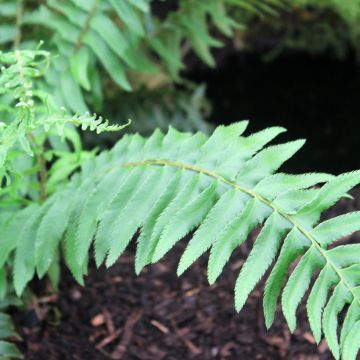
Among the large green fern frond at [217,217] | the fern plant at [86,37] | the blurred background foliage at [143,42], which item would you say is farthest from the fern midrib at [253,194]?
the fern plant at [86,37]

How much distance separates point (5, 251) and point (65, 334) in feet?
1.51

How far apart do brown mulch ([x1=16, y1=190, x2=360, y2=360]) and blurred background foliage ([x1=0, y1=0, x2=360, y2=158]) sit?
68cm

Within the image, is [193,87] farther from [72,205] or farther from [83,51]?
[72,205]

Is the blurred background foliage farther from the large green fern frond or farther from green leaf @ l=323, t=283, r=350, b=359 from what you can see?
green leaf @ l=323, t=283, r=350, b=359

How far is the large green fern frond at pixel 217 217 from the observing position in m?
Answer: 1.46

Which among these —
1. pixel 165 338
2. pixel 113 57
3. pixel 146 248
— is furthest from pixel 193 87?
pixel 146 248

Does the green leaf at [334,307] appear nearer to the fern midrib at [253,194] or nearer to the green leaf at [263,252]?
the fern midrib at [253,194]

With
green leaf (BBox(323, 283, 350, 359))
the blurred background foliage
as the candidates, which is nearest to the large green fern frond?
green leaf (BBox(323, 283, 350, 359))

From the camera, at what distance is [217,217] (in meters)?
1.55

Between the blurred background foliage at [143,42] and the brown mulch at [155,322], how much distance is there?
0.68 meters

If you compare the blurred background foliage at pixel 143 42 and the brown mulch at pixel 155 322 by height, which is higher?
the blurred background foliage at pixel 143 42

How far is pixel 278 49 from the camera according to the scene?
15.9ft

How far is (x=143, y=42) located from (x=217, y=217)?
5.47ft

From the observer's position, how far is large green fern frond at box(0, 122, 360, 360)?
1463 millimetres
